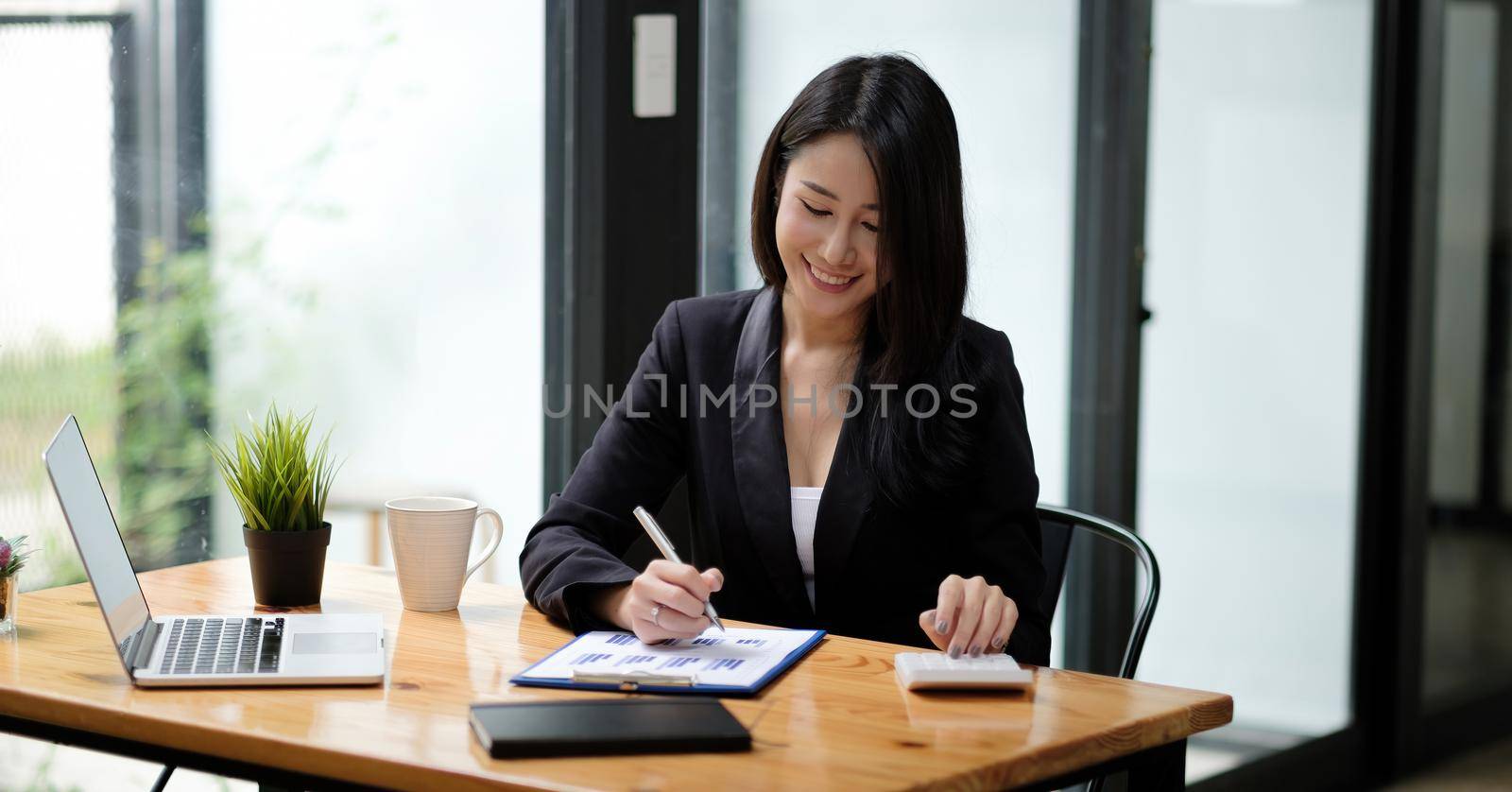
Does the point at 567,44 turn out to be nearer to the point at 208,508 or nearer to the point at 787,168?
the point at 787,168

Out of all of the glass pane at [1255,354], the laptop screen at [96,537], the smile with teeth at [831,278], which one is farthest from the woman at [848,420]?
the glass pane at [1255,354]

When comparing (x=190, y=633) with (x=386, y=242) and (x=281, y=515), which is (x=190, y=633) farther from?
(x=386, y=242)

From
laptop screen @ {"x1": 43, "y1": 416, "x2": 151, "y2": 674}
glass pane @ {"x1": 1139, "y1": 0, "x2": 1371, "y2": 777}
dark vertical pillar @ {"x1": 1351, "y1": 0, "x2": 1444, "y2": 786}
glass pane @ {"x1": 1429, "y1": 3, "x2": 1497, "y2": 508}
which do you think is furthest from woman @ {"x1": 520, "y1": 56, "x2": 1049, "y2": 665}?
glass pane @ {"x1": 1429, "y1": 3, "x2": 1497, "y2": 508}

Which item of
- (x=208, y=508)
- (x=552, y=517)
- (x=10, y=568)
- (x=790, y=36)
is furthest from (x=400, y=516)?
(x=790, y=36)

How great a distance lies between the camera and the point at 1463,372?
12.4 ft

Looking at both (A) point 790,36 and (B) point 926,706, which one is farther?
(A) point 790,36

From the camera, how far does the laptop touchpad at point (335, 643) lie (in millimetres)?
1403

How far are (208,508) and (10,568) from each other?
557 millimetres

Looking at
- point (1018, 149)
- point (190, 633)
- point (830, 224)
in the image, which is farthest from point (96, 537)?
point (1018, 149)

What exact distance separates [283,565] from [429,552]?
0.17 meters

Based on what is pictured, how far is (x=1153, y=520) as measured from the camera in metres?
3.02

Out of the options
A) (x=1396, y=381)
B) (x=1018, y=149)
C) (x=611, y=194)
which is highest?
(x=1018, y=149)

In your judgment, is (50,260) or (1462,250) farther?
(1462,250)

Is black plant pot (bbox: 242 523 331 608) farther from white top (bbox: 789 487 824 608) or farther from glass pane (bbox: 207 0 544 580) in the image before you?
white top (bbox: 789 487 824 608)
